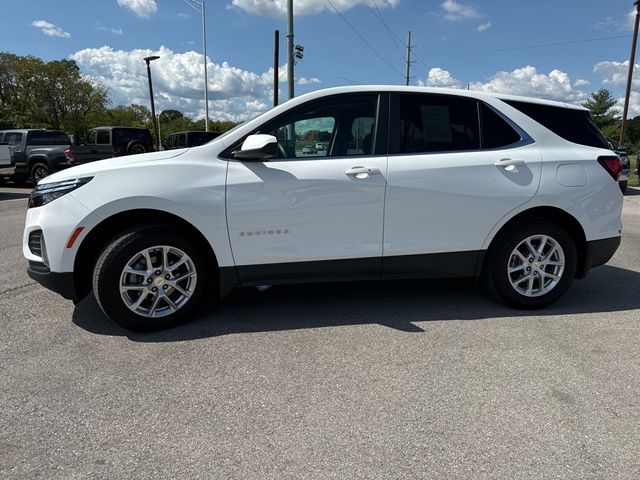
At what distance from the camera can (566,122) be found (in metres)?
4.20

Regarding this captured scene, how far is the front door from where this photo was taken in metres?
3.56

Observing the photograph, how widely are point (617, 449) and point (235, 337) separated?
2391mm

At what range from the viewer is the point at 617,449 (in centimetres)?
229

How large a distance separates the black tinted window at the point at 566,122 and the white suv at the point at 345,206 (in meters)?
0.01

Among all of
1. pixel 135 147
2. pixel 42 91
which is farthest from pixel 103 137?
pixel 42 91

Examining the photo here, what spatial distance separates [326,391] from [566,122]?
3134 millimetres

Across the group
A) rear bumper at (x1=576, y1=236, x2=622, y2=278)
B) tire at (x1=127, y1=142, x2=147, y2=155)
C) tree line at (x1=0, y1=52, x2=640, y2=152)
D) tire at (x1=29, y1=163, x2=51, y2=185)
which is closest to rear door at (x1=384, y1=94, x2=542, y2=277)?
rear bumper at (x1=576, y1=236, x2=622, y2=278)

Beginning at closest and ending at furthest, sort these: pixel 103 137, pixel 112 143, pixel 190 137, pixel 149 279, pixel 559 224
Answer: pixel 149 279, pixel 559 224, pixel 112 143, pixel 103 137, pixel 190 137

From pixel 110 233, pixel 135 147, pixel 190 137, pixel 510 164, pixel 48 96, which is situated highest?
pixel 48 96

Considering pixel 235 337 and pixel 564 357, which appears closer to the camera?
pixel 564 357

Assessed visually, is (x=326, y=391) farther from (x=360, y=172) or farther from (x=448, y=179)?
(x=448, y=179)

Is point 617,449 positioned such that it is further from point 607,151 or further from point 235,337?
point 607,151

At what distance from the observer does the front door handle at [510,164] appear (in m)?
3.89

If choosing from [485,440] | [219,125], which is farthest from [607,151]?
[219,125]
